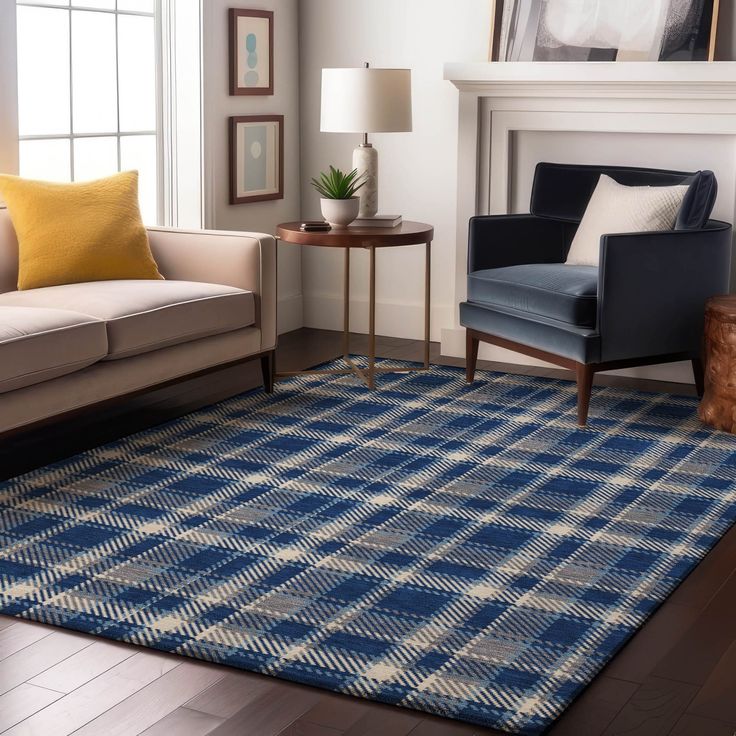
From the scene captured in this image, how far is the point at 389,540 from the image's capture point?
308 cm

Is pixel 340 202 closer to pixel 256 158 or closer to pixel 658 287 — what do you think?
pixel 256 158

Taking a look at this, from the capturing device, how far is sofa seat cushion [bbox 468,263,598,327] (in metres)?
4.17

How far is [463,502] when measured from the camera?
11.1 ft

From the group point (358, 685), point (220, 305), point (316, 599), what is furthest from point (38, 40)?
point (358, 685)

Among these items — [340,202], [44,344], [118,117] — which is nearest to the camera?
[44,344]

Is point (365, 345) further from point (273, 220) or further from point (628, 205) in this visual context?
point (628, 205)

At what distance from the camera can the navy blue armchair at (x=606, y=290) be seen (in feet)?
13.6

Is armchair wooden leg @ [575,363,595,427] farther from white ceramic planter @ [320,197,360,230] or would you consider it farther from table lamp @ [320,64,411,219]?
table lamp @ [320,64,411,219]

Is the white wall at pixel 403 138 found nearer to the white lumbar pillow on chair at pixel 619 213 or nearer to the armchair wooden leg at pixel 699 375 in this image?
the white lumbar pillow on chair at pixel 619 213

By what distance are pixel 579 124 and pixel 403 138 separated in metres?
0.94

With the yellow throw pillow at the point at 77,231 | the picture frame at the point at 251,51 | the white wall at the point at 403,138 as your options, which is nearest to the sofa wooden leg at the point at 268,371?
the yellow throw pillow at the point at 77,231

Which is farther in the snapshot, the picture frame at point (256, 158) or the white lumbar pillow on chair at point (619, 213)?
the picture frame at point (256, 158)

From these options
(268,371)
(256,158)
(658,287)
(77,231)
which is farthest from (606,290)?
(256,158)

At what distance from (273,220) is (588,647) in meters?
3.67
